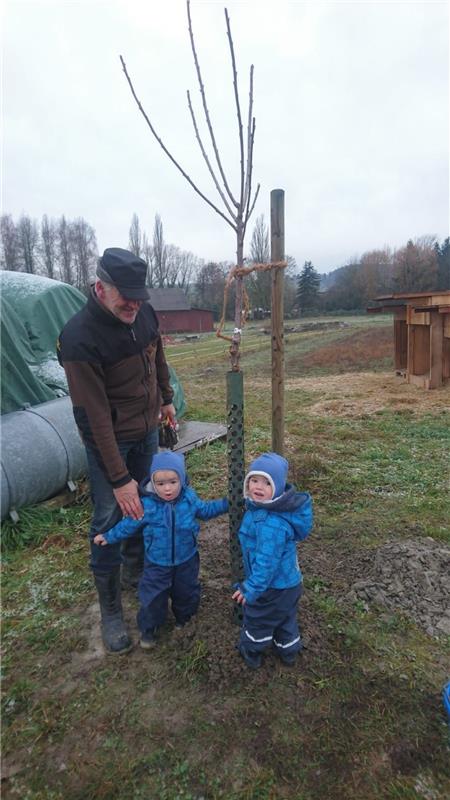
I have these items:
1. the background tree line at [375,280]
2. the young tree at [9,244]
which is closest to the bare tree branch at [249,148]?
the background tree line at [375,280]

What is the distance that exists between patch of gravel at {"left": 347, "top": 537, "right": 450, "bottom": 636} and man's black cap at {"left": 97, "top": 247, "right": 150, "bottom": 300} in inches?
92.3

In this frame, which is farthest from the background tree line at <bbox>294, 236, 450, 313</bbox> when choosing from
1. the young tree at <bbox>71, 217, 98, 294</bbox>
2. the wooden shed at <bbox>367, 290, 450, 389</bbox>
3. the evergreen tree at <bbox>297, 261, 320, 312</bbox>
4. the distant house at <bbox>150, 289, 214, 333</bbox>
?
the wooden shed at <bbox>367, 290, 450, 389</bbox>

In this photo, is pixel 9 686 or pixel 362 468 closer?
pixel 9 686

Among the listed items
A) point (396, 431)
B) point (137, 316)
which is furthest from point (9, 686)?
point (396, 431)

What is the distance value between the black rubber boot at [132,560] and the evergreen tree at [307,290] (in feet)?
179

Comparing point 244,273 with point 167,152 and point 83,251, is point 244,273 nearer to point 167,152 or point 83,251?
point 167,152

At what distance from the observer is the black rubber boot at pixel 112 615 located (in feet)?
8.82

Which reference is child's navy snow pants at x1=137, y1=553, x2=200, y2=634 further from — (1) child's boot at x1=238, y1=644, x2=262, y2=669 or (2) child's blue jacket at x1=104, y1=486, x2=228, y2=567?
(1) child's boot at x1=238, y1=644, x2=262, y2=669

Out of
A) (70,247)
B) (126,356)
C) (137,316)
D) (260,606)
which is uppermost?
(70,247)

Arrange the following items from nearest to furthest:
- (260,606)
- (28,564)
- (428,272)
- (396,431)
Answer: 1. (260,606)
2. (28,564)
3. (396,431)
4. (428,272)

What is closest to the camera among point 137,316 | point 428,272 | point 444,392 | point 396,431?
point 137,316

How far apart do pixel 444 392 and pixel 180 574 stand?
8.09 metres

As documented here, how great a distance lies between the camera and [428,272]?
51.7 meters

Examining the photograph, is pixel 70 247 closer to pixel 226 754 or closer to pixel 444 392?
pixel 444 392
